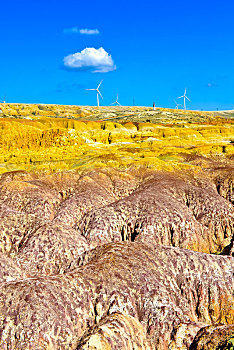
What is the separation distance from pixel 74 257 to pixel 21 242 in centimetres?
819

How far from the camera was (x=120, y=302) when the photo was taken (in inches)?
774

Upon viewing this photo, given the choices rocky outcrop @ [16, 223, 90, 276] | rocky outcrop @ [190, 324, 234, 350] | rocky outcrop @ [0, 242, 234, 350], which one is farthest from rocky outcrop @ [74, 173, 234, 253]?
rocky outcrop @ [190, 324, 234, 350]

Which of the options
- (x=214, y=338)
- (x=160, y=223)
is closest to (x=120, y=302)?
(x=214, y=338)

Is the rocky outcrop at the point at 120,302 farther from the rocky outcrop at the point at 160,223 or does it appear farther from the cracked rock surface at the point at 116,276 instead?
the rocky outcrop at the point at 160,223

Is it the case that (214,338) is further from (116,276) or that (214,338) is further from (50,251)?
(50,251)

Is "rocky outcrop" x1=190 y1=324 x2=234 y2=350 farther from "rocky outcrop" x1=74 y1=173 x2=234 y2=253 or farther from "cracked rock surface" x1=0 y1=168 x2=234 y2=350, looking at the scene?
"rocky outcrop" x1=74 y1=173 x2=234 y2=253

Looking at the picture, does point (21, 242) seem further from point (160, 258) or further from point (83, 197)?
point (160, 258)

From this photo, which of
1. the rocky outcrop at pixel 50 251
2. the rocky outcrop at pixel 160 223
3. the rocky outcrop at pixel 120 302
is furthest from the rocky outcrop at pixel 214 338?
the rocky outcrop at pixel 160 223

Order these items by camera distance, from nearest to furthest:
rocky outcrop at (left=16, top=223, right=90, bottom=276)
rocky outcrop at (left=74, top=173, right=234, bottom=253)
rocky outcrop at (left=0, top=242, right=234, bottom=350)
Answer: rocky outcrop at (left=0, top=242, right=234, bottom=350) < rocky outcrop at (left=16, top=223, right=90, bottom=276) < rocky outcrop at (left=74, top=173, right=234, bottom=253)

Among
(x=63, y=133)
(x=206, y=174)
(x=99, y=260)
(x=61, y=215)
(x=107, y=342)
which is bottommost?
(x=107, y=342)

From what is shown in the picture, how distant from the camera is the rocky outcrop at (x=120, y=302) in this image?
17.3 meters

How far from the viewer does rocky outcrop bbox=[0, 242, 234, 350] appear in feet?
56.7

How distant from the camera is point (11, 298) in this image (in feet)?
60.2

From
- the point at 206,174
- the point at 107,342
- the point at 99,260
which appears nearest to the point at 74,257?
the point at 99,260
